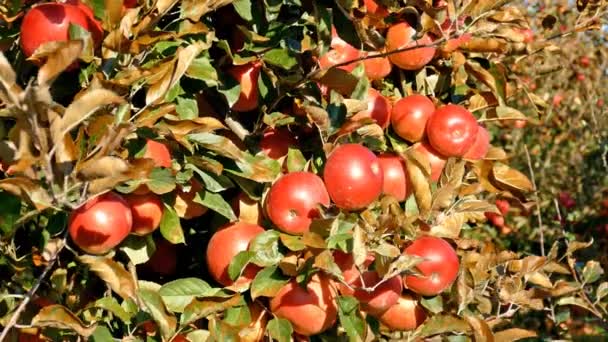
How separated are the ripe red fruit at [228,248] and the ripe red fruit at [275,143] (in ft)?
0.43

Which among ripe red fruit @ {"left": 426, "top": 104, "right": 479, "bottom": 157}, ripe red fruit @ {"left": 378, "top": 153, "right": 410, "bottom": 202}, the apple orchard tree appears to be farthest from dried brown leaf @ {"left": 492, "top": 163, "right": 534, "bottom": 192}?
ripe red fruit @ {"left": 378, "top": 153, "right": 410, "bottom": 202}

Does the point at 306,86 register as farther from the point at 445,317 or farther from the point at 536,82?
the point at 536,82

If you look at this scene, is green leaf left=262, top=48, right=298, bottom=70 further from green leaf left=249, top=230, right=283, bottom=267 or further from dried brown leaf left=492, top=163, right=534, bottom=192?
dried brown leaf left=492, top=163, right=534, bottom=192

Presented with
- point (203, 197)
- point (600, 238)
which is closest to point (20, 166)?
point (203, 197)

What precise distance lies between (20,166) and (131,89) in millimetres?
273

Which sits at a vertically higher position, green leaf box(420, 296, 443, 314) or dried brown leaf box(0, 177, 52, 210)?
dried brown leaf box(0, 177, 52, 210)

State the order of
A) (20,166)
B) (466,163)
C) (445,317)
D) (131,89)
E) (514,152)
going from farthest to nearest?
(514,152) → (466,163) → (445,317) → (131,89) → (20,166)

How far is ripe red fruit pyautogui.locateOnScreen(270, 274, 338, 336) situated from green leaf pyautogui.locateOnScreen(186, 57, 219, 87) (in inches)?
13.4

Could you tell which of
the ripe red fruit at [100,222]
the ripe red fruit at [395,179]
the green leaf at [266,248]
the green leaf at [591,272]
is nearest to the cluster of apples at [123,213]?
the ripe red fruit at [100,222]

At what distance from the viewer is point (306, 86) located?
1.27m

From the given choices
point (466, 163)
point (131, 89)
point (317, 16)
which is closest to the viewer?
point (131, 89)

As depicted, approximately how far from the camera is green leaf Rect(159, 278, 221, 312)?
1182 millimetres

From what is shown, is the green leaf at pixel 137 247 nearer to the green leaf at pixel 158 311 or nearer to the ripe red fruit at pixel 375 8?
the green leaf at pixel 158 311

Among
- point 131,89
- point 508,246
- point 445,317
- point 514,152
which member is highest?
point 131,89
